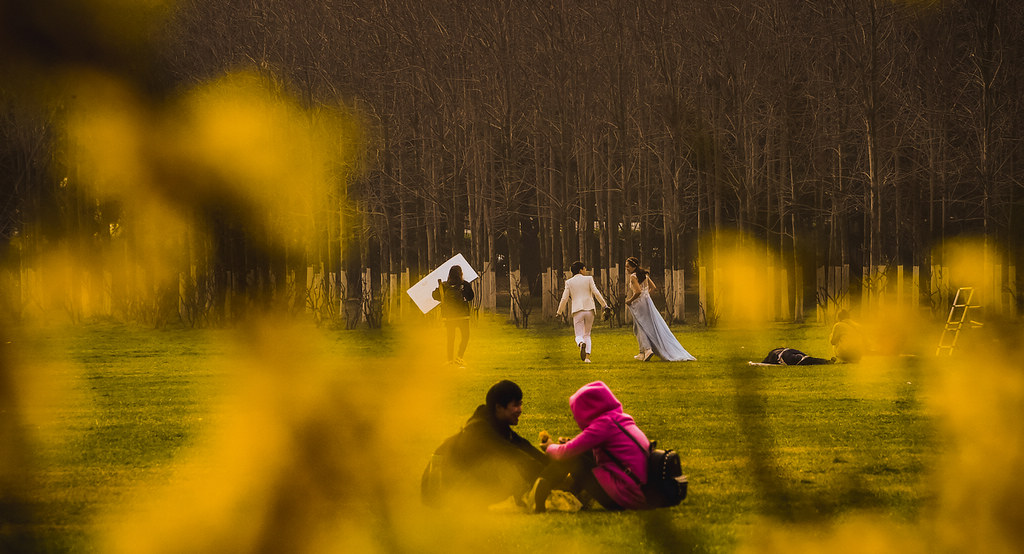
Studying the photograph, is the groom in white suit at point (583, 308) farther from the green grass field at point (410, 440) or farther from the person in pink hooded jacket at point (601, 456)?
the person in pink hooded jacket at point (601, 456)

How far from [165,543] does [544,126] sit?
3563cm

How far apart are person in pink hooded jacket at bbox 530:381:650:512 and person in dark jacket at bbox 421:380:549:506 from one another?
141 mm

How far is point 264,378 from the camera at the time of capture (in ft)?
72.4

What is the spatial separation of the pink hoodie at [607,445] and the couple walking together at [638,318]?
12.9m

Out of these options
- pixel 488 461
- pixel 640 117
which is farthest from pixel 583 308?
pixel 640 117

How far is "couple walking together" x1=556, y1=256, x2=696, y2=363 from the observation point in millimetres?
22328

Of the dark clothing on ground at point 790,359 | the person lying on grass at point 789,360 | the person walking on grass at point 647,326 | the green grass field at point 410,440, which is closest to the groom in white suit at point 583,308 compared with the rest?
the green grass field at point 410,440

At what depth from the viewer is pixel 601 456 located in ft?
30.4

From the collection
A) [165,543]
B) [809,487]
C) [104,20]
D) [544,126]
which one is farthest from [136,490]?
[544,126]

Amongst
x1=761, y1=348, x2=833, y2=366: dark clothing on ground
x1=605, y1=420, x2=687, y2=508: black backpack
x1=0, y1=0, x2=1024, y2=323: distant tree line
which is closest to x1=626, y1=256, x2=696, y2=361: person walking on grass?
x1=761, y1=348, x2=833, y2=366: dark clothing on ground

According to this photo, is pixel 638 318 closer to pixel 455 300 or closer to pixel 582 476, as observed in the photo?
pixel 455 300

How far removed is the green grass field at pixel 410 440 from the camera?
894cm

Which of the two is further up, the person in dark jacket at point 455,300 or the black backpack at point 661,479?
the person in dark jacket at point 455,300

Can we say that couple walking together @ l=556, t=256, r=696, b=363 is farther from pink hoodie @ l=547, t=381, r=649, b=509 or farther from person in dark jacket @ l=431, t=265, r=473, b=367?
pink hoodie @ l=547, t=381, r=649, b=509
